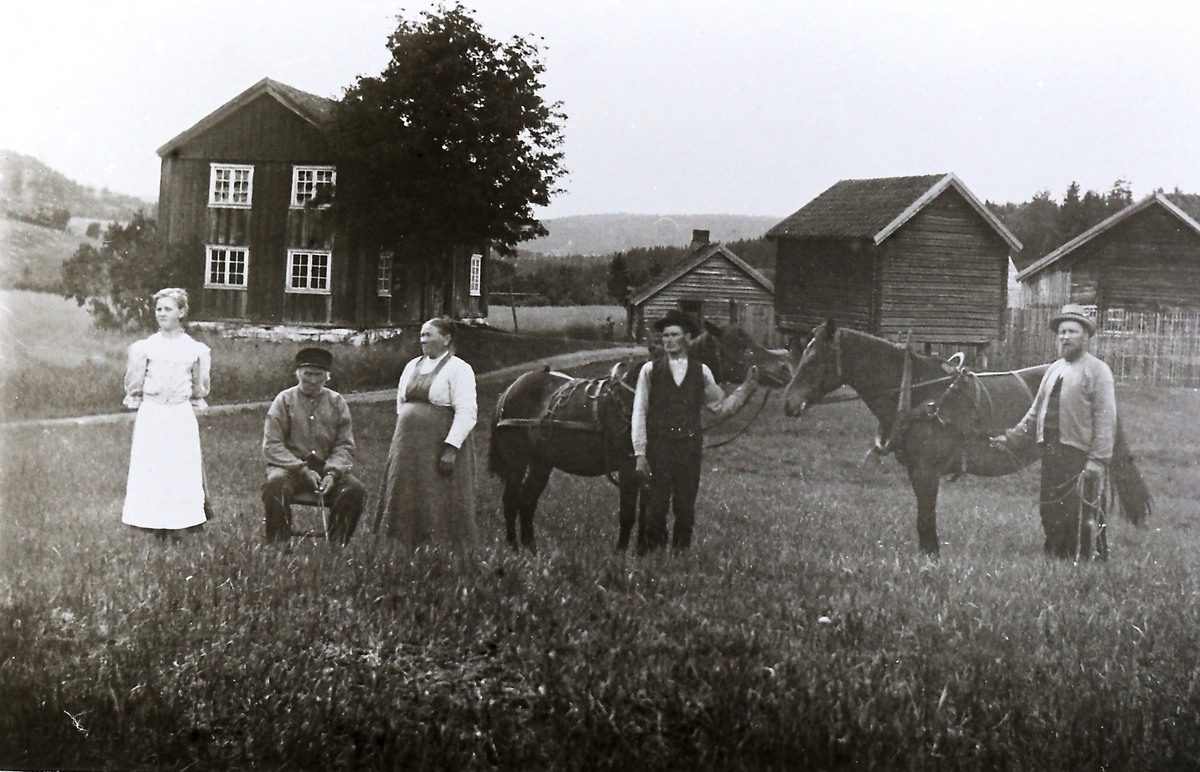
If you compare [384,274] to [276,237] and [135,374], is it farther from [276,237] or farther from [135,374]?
[135,374]

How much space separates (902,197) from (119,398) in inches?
157

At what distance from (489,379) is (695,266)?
3.71 feet

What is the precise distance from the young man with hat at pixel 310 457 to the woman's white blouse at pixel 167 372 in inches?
15.8

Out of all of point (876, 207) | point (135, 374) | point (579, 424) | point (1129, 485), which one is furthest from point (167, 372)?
point (1129, 485)

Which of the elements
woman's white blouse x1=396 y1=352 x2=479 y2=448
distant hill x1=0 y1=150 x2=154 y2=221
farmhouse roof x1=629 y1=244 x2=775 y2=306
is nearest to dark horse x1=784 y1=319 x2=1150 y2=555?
farmhouse roof x1=629 y1=244 x2=775 y2=306

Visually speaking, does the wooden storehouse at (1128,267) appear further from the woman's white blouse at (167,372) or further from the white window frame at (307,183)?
the woman's white blouse at (167,372)

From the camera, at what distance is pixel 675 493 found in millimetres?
4254

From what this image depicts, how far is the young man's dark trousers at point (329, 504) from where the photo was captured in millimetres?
4316

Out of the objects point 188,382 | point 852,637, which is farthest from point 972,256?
point 188,382

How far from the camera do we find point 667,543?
A: 4262mm

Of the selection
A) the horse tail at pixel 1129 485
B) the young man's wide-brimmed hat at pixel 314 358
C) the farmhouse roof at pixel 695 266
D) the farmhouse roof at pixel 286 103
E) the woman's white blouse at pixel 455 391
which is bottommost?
the horse tail at pixel 1129 485

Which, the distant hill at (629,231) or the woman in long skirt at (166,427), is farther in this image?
the distant hill at (629,231)

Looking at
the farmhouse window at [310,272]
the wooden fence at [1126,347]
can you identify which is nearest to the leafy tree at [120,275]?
the farmhouse window at [310,272]

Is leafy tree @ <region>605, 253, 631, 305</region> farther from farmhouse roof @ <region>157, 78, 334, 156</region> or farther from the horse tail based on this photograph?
the horse tail
